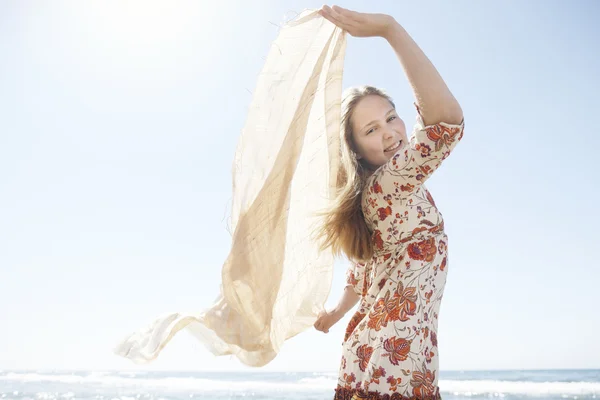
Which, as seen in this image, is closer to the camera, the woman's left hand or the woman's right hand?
the woman's left hand

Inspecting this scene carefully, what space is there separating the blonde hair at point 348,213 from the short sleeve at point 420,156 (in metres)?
0.21

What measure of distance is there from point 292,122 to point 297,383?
21.9 meters

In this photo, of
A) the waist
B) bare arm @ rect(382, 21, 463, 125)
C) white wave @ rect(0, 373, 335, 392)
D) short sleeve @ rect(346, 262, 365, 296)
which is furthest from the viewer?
white wave @ rect(0, 373, 335, 392)

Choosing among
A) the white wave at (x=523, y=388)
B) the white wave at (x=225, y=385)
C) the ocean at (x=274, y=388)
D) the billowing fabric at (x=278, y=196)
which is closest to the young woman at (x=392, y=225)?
the billowing fabric at (x=278, y=196)

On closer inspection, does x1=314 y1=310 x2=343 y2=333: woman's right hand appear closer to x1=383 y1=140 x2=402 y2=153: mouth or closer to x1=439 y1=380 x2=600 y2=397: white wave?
x1=383 y1=140 x2=402 y2=153: mouth

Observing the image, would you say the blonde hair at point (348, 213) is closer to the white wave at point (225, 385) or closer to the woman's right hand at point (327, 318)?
the woman's right hand at point (327, 318)

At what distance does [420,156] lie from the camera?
6.57 feet

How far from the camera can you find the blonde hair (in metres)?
2.30

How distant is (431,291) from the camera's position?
2.11 meters

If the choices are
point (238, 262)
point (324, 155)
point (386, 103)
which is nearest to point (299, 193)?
point (324, 155)

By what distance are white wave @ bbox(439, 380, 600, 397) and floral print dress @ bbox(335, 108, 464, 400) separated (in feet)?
55.1

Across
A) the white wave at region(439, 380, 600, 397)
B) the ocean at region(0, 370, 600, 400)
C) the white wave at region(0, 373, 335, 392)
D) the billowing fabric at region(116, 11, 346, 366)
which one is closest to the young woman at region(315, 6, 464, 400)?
the billowing fabric at region(116, 11, 346, 366)

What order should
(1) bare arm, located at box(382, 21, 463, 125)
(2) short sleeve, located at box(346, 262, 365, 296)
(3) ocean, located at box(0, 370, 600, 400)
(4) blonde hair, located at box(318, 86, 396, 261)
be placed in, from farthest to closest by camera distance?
(3) ocean, located at box(0, 370, 600, 400)
(2) short sleeve, located at box(346, 262, 365, 296)
(4) blonde hair, located at box(318, 86, 396, 261)
(1) bare arm, located at box(382, 21, 463, 125)

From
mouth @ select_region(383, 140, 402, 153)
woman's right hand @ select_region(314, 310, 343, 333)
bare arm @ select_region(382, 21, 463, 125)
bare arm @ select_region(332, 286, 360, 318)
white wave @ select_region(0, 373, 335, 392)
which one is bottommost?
white wave @ select_region(0, 373, 335, 392)
